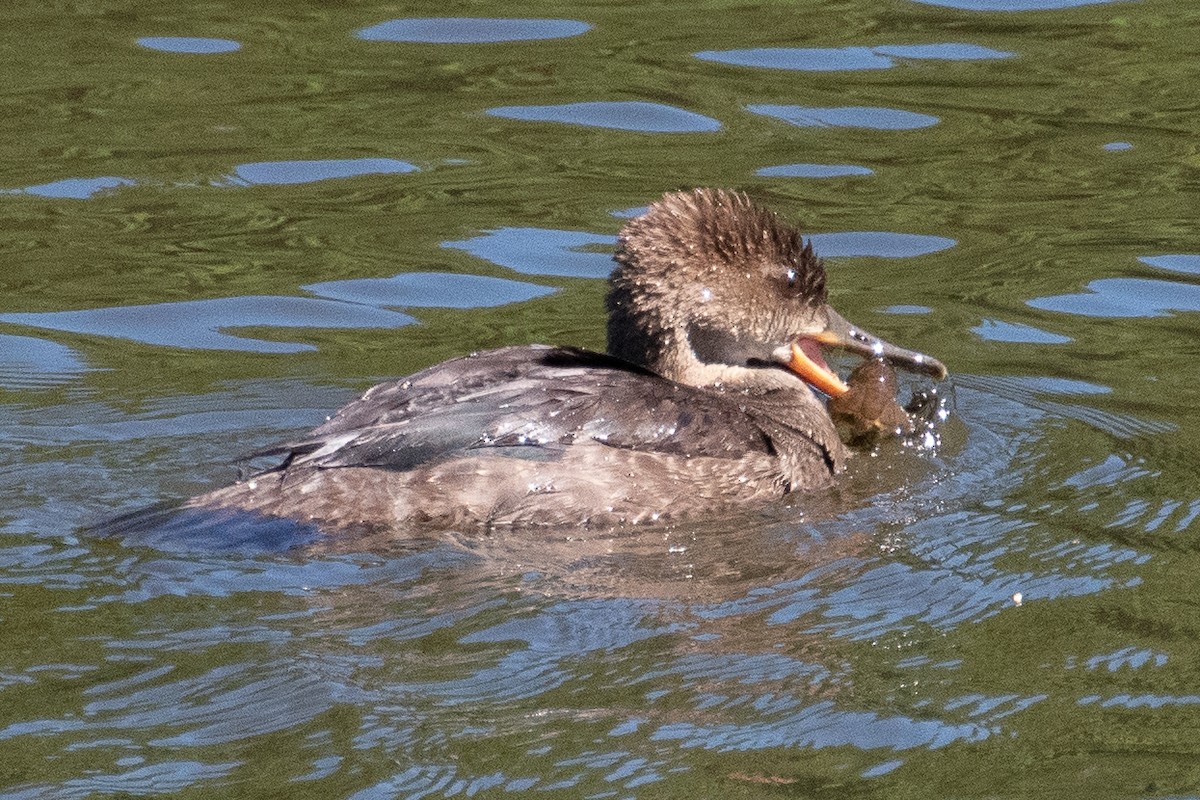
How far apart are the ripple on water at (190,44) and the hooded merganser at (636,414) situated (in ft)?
17.5

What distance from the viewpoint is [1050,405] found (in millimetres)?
8398

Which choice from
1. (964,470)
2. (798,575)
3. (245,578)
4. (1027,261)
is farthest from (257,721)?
(1027,261)

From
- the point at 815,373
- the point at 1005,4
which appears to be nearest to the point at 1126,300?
the point at 815,373

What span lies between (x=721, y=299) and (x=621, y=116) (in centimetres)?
420

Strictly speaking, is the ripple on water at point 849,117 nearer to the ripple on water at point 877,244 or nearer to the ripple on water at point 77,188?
the ripple on water at point 877,244

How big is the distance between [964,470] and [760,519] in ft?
3.08

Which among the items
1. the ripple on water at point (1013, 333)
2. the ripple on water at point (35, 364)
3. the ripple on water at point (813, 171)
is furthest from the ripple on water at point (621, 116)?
the ripple on water at point (35, 364)

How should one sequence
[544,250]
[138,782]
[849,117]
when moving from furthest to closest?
[849,117]
[544,250]
[138,782]

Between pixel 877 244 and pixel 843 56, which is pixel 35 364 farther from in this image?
pixel 843 56

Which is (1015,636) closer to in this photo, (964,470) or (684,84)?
(964,470)

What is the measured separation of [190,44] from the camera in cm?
1248

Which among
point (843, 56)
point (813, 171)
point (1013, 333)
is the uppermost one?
point (843, 56)

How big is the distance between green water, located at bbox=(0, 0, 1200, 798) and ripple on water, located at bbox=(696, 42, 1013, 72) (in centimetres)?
7

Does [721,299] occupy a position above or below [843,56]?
below
